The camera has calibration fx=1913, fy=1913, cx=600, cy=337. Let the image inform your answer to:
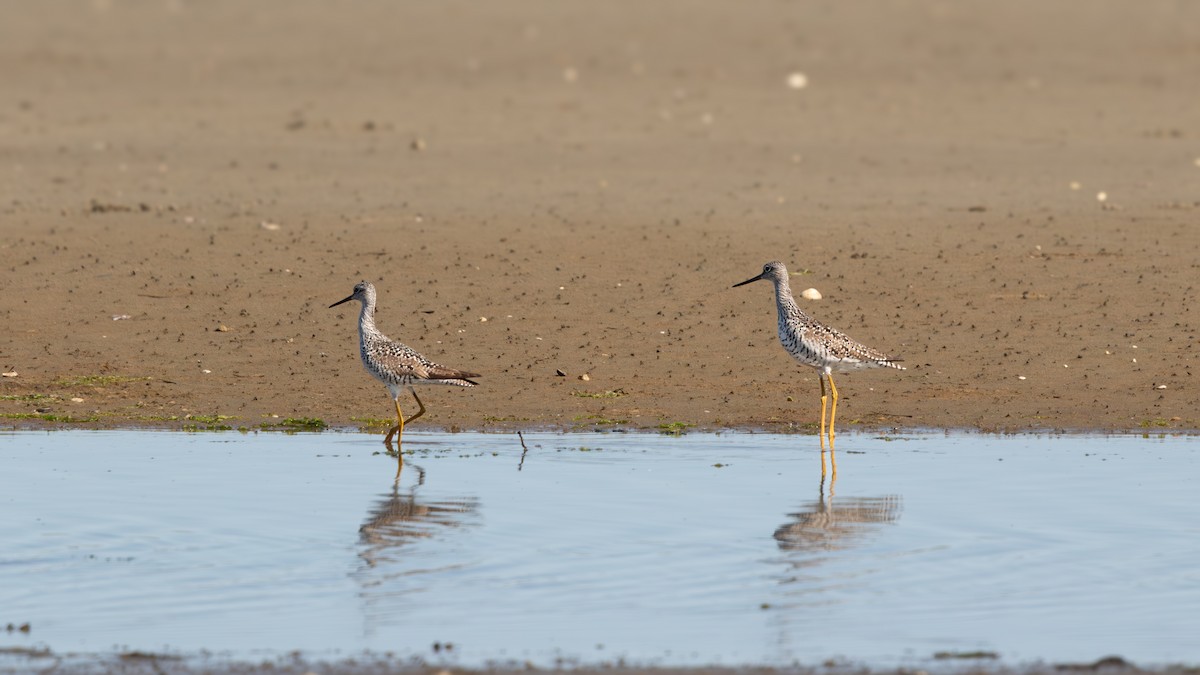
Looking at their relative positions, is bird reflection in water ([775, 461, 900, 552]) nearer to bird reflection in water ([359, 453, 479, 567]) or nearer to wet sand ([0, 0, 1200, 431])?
bird reflection in water ([359, 453, 479, 567])

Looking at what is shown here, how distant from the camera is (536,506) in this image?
10945 millimetres

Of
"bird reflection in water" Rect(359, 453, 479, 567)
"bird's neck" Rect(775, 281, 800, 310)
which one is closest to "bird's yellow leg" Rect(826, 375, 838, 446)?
"bird's neck" Rect(775, 281, 800, 310)

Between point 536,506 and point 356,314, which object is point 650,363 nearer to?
point 356,314

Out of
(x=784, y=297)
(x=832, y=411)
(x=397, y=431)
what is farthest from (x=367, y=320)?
(x=832, y=411)

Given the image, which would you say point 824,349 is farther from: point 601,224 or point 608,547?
point 601,224

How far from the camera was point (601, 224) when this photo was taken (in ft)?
65.8

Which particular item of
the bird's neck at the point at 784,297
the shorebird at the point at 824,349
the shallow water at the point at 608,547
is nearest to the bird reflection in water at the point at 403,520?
the shallow water at the point at 608,547

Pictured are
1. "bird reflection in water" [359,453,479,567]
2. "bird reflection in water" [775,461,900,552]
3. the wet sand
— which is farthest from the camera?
the wet sand

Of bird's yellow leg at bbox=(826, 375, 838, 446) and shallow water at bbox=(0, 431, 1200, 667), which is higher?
bird's yellow leg at bbox=(826, 375, 838, 446)

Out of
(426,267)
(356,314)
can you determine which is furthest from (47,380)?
(426,267)

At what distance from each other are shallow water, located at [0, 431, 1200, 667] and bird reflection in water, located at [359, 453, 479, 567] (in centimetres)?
3

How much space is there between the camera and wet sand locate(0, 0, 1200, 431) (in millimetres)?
15125

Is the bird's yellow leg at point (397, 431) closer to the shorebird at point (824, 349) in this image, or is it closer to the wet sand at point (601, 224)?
the wet sand at point (601, 224)

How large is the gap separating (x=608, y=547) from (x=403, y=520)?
1375 mm
